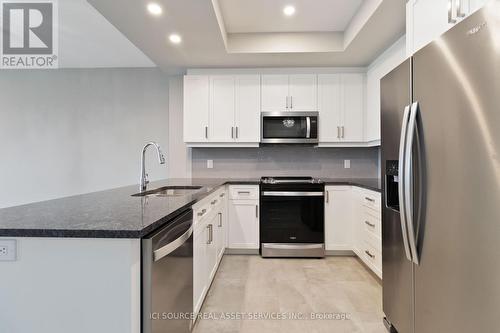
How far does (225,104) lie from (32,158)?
3.30 metres

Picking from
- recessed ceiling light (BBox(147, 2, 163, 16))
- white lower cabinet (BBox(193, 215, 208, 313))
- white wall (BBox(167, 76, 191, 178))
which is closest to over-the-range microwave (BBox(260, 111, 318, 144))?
white wall (BBox(167, 76, 191, 178))

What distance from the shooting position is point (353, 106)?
3.71 metres

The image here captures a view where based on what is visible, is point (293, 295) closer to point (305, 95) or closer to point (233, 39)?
point (305, 95)

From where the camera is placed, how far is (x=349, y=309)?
86.8 inches

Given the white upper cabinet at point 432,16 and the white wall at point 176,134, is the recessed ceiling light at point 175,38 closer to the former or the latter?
the white wall at point 176,134

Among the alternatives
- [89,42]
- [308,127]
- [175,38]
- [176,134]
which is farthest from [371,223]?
[89,42]

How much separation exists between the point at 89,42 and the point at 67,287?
3528 millimetres

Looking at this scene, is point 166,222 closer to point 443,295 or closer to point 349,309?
point 443,295

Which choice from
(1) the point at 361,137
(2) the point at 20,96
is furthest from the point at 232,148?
(2) the point at 20,96

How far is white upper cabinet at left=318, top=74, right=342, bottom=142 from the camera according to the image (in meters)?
3.71

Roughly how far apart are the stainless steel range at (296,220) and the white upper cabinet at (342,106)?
82cm

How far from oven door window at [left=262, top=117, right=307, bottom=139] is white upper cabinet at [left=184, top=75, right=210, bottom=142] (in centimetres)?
82

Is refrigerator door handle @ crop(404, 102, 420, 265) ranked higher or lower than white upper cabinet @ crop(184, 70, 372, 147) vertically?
lower

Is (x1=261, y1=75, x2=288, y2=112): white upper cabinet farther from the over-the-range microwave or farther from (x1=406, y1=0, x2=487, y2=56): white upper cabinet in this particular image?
(x1=406, y1=0, x2=487, y2=56): white upper cabinet
